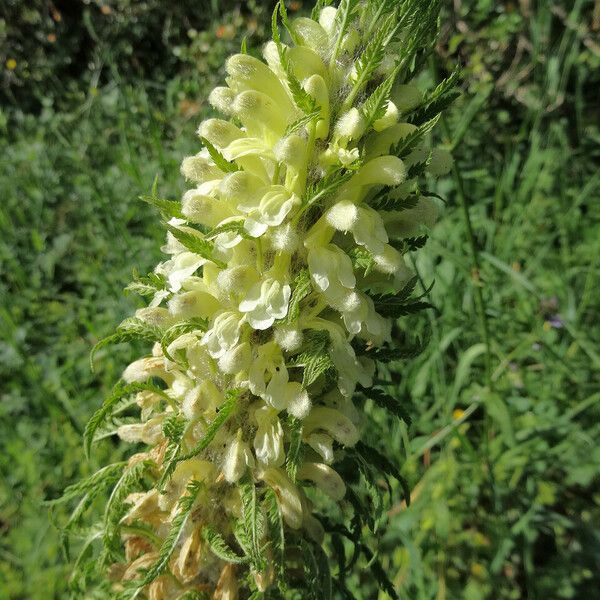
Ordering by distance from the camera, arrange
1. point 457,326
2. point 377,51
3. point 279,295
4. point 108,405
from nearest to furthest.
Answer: point 377,51 → point 279,295 → point 108,405 → point 457,326

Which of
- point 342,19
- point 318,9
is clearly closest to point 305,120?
point 342,19

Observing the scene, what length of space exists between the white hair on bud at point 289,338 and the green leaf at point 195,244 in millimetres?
145

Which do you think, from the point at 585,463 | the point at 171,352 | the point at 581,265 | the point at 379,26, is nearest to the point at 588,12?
the point at 581,265

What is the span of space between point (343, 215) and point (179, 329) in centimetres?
34

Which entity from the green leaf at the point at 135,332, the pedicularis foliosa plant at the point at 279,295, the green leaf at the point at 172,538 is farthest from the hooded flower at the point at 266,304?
the green leaf at the point at 172,538

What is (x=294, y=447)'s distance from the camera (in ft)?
3.23

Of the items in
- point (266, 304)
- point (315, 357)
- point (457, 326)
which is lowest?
point (457, 326)

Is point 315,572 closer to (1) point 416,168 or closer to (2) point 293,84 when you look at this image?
(1) point 416,168

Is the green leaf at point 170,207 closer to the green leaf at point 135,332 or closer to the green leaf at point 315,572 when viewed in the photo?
the green leaf at point 135,332

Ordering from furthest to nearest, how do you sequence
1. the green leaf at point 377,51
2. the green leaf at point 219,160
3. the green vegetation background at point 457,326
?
the green vegetation background at point 457,326 → the green leaf at point 219,160 → the green leaf at point 377,51

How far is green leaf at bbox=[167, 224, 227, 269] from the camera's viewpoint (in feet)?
3.15

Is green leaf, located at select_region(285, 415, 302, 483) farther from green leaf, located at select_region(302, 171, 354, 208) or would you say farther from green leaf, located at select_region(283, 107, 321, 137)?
green leaf, located at select_region(283, 107, 321, 137)

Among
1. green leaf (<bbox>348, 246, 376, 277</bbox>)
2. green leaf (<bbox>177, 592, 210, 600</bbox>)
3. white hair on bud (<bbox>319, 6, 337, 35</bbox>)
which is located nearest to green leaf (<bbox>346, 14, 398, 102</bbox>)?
white hair on bud (<bbox>319, 6, 337, 35</bbox>)

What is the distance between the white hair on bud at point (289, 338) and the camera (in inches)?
38.2
